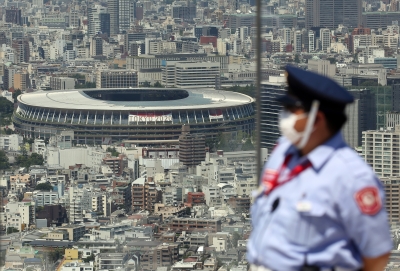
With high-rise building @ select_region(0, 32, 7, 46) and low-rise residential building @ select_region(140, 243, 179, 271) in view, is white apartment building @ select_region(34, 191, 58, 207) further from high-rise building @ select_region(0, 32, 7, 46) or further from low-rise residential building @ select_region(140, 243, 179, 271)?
high-rise building @ select_region(0, 32, 7, 46)

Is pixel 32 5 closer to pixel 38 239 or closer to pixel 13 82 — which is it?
pixel 13 82

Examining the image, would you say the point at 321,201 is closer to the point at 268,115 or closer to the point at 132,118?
the point at 268,115

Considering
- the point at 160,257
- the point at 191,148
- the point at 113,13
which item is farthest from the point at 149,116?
the point at 113,13

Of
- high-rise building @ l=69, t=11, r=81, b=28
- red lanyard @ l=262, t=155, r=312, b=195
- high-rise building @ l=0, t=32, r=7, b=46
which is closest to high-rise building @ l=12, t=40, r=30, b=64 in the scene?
high-rise building @ l=0, t=32, r=7, b=46

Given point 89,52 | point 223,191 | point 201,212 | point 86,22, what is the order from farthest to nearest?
point 86,22, point 89,52, point 223,191, point 201,212

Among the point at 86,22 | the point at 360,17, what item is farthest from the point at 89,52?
the point at 360,17

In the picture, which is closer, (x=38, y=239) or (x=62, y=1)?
(x=38, y=239)

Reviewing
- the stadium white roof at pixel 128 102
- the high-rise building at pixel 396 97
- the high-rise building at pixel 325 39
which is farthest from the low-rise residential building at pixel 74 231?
the high-rise building at pixel 325 39

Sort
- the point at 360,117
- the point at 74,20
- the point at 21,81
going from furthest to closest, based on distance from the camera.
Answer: the point at 74,20 < the point at 21,81 < the point at 360,117
